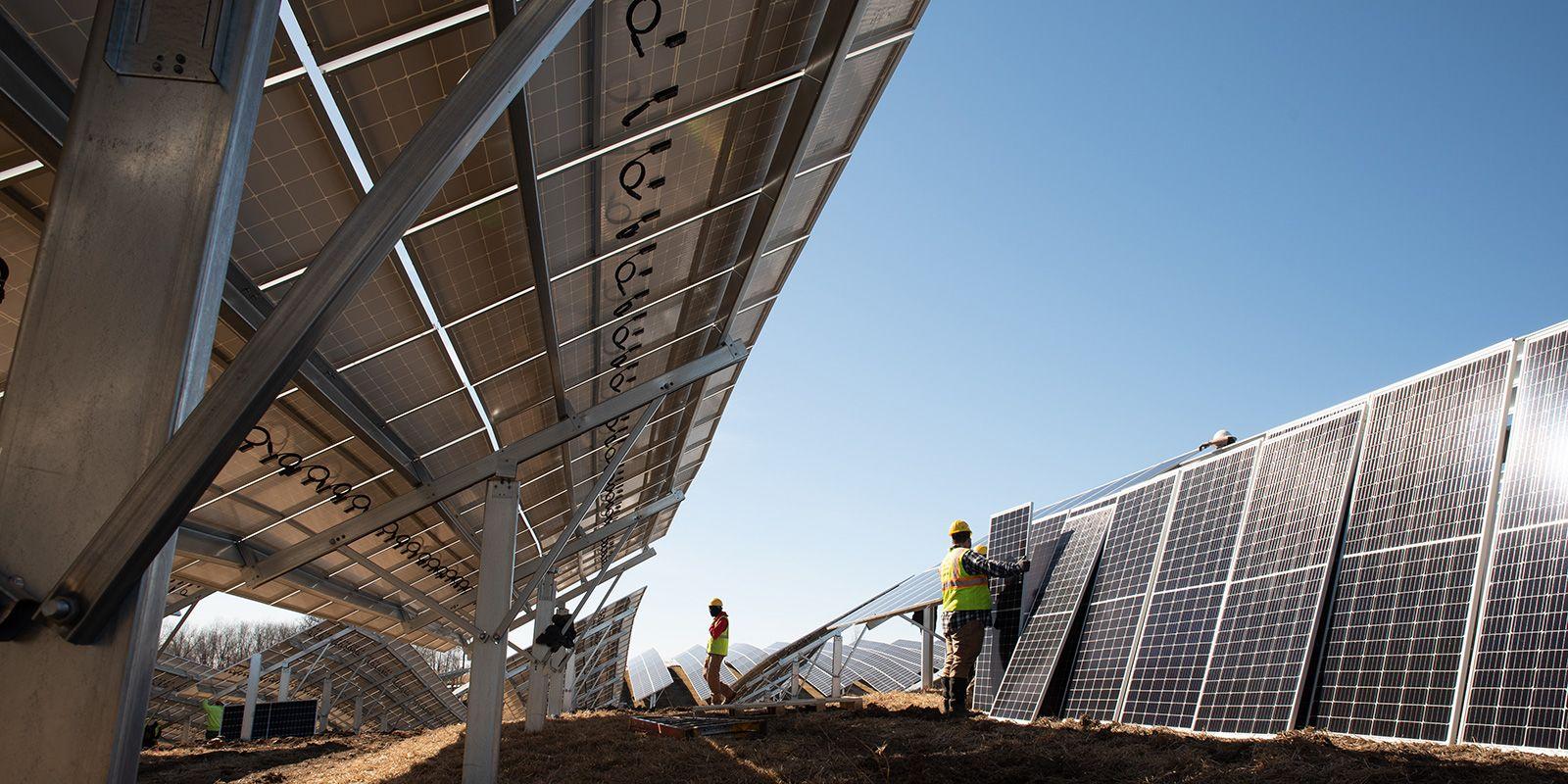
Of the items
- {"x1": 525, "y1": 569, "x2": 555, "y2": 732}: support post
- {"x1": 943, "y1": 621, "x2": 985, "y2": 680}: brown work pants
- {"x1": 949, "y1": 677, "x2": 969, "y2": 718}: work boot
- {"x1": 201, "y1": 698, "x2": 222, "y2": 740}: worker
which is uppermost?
{"x1": 943, "y1": 621, "x2": 985, "y2": 680}: brown work pants

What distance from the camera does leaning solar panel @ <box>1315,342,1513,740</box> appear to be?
754 cm

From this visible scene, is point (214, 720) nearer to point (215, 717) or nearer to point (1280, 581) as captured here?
point (215, 717)

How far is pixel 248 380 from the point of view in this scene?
257 centimetres

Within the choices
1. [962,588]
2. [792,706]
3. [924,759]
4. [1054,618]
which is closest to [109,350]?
[924,759]

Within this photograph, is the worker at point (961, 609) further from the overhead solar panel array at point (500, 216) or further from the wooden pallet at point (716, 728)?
the overhead solar panel array at point (500, 216)

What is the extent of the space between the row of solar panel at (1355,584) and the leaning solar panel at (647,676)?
25248 millimetres

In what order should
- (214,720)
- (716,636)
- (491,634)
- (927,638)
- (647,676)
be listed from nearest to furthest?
1. (491,634)
2. (927,638)
3. (716,636)
4. (214,720)
5. (647,676)

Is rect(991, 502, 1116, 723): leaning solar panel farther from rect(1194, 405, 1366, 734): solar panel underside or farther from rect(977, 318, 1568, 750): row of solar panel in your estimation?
rect(1194, 405, 1366, 734): solar panel underside

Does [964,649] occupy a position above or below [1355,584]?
below

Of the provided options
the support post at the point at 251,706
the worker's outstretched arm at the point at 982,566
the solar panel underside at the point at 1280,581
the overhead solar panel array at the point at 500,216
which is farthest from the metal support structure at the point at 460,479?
the support post at the point at 251,706

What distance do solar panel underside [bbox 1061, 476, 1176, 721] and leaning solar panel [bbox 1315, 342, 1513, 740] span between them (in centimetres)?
281

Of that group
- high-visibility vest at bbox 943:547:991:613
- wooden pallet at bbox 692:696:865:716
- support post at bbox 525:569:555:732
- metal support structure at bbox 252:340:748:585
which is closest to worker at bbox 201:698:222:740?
support post at bbox 525:569:555:732

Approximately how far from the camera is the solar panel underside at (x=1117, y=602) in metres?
11.0

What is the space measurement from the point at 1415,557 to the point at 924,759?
14.7 feet
